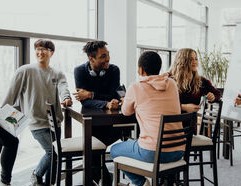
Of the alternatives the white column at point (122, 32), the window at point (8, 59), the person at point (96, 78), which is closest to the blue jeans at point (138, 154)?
the person at point (96, 78)

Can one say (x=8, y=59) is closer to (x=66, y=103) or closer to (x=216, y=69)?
(x=66, y=103)

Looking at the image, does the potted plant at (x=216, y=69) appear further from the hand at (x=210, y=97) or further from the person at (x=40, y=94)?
the person at (x=40, y=94)

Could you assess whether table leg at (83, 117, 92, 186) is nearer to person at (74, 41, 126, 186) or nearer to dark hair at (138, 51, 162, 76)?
person at (74, 41, 126, 186)

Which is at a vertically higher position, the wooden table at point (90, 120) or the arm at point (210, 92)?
the arm at point (210, 92)

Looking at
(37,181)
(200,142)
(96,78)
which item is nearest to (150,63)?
(96,78)

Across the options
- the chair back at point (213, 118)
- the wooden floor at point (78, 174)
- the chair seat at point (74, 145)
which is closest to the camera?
the chair seat at point (74, 145)

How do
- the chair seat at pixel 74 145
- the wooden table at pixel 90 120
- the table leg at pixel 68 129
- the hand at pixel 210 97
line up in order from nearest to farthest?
the wooden table at pixel 90 120 < the chair seat at pixel 74 145 < the table leg at pixel 68 129 < the hand at pixel 210 97

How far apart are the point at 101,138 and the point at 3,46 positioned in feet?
4.00

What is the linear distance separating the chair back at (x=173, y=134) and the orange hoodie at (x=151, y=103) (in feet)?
0.18

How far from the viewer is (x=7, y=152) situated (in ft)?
9.77

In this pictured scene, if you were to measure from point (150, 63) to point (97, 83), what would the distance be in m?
0.88

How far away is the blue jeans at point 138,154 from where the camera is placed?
2.32 metres

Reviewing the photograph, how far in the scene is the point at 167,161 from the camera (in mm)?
2355

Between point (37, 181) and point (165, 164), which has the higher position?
point (165, 164)
